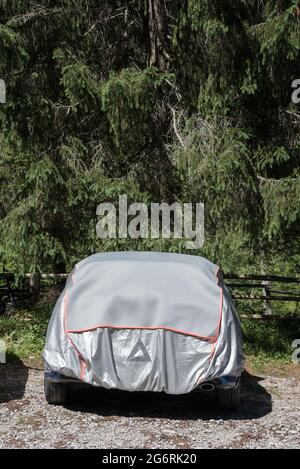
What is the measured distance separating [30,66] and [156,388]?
244 inches

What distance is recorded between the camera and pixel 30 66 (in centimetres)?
1013

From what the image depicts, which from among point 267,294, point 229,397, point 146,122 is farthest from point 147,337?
point 267,294

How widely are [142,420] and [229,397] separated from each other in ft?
3.14

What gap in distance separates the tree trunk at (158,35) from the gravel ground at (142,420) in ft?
18.2

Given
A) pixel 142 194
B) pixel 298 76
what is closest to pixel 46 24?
pixel 142 194

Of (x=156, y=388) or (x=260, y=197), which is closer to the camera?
(x=156, y=388)

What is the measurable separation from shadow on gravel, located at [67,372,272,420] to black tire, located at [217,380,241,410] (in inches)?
4.0

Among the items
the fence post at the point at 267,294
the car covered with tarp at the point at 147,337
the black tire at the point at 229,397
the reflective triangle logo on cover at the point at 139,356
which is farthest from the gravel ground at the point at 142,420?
the fence post at the point at 267,294

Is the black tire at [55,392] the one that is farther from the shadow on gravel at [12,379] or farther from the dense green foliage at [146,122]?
the dense green foliage at [146,122]

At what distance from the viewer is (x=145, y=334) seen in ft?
20.4

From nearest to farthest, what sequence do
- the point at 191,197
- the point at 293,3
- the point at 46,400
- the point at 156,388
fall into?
the point at 156,388
the point at 46,400
the point at 293,3
the point at 191,197

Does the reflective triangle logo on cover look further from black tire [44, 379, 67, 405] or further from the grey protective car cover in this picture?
Answer: black tire [44, 379, 67, 405]
